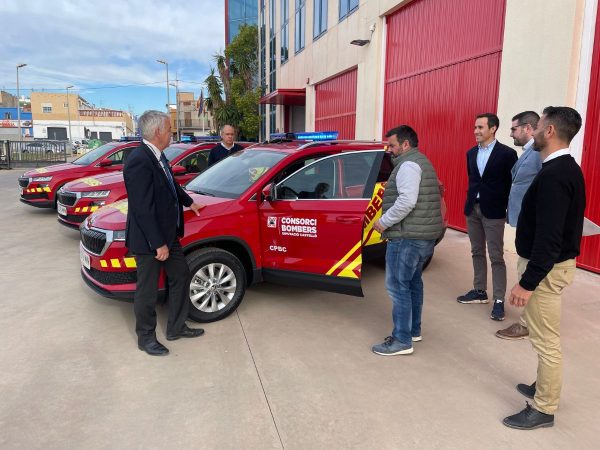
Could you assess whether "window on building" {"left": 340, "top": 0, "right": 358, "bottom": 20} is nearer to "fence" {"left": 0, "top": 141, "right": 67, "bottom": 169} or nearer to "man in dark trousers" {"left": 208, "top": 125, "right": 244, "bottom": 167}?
"man in dark trousers" {"left": 208, "top": 125, "right": 244, "bottom": 167}

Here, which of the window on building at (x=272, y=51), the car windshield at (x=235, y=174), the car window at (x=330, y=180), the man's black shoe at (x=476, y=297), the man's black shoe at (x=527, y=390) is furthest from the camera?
the window on building at (x=272, y=51)

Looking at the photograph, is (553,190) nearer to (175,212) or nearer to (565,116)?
(565,116)

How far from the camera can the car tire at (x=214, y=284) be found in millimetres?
3955

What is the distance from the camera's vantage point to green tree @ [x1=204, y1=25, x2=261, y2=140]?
2806cm

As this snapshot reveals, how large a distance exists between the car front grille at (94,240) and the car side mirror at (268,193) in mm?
1448

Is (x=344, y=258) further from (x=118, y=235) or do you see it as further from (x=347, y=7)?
(x=347, y=7)

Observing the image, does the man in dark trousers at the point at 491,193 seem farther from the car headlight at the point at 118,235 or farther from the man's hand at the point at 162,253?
the car headlight at the point at 118,235

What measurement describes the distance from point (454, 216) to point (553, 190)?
622 cm

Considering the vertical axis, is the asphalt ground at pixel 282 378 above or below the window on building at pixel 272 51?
below

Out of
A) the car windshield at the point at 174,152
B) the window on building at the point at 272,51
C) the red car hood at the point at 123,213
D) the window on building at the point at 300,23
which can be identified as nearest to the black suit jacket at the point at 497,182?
the red car hood at the point at 123,213

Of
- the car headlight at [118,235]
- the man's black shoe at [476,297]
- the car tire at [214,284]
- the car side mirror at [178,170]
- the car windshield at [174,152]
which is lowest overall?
the man's black shoe at [476,297]

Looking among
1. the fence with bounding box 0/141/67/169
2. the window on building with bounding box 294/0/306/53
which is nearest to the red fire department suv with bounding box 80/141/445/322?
the window on building with bounding box 294/0/306/53

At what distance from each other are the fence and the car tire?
2209 cm

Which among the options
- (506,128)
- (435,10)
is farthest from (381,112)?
(506,128)
